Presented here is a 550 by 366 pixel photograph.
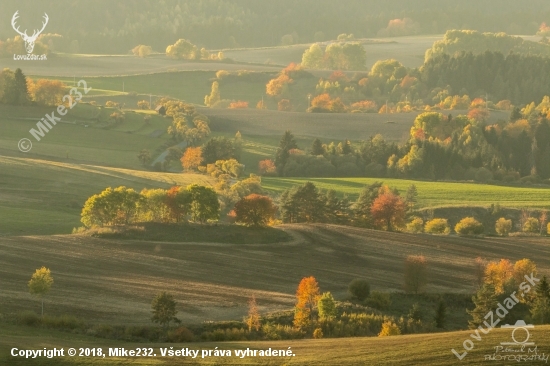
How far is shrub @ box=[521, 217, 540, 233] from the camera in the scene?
298 feet

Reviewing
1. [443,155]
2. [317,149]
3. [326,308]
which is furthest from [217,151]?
[326,308]

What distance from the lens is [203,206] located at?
257ft

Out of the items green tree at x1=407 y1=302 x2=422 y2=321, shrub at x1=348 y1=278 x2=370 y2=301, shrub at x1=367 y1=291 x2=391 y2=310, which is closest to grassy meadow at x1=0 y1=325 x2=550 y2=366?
→ green tree at x1=407 y1=302 x2=422 y2=321

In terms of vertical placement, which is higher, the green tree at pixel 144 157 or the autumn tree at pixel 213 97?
the autumn tree at pixel 213 97

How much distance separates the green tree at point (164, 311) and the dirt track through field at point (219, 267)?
1.04 m

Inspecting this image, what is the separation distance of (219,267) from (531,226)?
35.0 m

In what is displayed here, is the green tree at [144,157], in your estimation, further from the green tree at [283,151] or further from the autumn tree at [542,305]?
the autumn tree at [542,305]

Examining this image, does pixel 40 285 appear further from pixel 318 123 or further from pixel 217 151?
pixel 318 123

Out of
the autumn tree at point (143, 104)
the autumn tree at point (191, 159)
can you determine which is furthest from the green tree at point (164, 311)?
the autumn tree at point (143, 104)

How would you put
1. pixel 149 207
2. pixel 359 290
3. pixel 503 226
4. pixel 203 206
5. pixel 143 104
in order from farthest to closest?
pixel 143 104 → pixel 503 226 → pixel 149 207 → pixel 203 206 → pixel 359 290

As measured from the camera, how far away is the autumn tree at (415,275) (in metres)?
65.9

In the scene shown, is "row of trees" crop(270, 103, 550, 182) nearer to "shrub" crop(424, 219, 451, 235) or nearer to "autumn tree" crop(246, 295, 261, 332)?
"shrub" crop(424, 219, 451, 235)

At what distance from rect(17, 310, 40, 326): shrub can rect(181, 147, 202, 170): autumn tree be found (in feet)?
203

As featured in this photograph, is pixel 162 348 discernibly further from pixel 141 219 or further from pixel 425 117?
pixel 425 117
